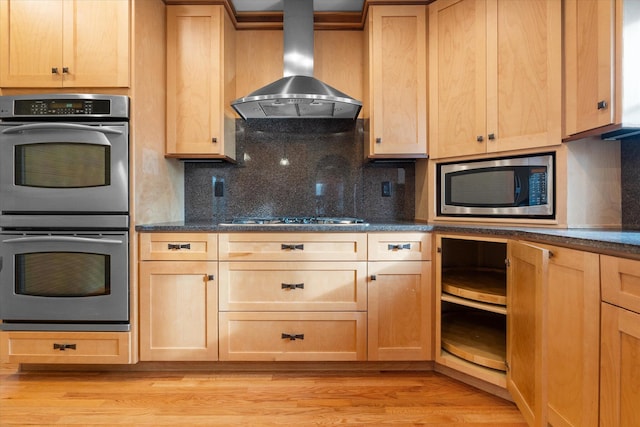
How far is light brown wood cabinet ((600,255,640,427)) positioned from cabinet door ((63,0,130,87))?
2.35 metres

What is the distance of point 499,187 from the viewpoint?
193 cm

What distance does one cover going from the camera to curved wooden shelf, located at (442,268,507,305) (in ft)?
5.82

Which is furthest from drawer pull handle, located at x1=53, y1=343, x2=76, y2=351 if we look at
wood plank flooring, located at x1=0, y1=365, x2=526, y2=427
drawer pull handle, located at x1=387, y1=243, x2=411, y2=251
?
drawer pull handle, located at x1=387, y1=243, x2=411, y2=251

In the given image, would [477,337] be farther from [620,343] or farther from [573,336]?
[620,343]

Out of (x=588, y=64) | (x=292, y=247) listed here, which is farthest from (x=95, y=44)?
(x=588, y=64)

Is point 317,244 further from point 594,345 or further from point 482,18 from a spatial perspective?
point 482,18

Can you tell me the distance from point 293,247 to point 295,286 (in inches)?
8.8

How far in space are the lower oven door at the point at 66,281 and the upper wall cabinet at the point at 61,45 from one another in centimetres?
86

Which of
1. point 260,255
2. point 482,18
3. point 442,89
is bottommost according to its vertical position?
point 260,255

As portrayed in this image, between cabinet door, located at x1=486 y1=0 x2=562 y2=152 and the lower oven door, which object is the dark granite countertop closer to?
the lower oven door

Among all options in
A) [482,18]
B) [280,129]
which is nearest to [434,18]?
[482,18]

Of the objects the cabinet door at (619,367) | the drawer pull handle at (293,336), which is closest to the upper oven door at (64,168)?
the drawer pull handle at (293,336)

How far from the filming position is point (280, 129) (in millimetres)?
2604

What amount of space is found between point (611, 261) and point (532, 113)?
39.4 inches
